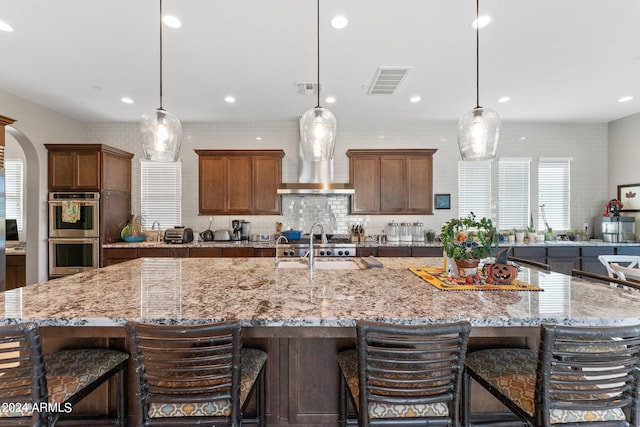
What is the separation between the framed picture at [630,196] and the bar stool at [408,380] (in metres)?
5.79

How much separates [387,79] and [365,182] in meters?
1.82

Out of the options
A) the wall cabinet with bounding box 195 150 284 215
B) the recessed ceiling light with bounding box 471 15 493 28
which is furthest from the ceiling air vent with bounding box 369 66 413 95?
the wall cabinet with bounding box 195 150 284 215

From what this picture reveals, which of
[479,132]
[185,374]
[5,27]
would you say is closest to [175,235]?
[5,27]

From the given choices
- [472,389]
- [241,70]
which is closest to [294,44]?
[241,70]

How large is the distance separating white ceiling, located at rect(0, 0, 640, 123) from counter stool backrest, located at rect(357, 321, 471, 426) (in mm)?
2333

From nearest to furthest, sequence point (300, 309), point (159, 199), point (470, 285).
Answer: point (300, 309) < point (470, 285) < point (159, 199)

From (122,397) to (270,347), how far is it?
869 millimetres

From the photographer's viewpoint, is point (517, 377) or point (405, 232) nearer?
point (517, 377)

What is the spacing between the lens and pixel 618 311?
4.45ft

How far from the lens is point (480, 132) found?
206 cm

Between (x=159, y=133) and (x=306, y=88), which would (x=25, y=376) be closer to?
(x=159, y=133)

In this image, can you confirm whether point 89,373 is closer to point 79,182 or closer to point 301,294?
point 301,294

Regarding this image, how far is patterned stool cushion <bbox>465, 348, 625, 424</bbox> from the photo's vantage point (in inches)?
48.6

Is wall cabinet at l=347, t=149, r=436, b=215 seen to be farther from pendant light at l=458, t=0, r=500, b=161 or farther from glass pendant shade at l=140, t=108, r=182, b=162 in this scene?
glass pendant shade at l=140, t=108, r=182, b=162
